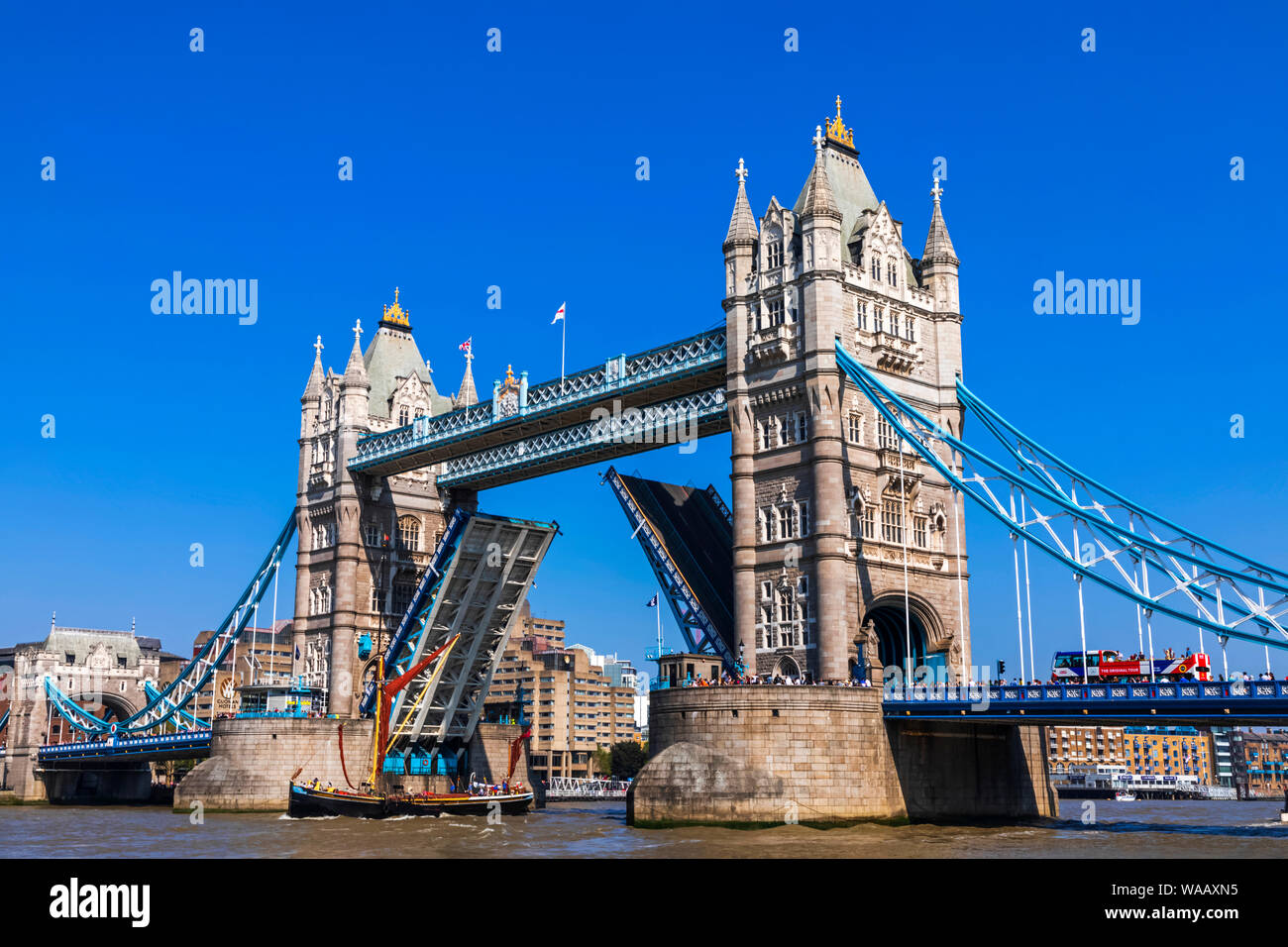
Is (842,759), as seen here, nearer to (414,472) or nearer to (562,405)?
(562,405)

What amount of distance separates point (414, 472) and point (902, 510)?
127 ft

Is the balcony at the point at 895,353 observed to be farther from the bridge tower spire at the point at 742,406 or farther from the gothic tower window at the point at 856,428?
the bridge tower spire at the point at 742,406

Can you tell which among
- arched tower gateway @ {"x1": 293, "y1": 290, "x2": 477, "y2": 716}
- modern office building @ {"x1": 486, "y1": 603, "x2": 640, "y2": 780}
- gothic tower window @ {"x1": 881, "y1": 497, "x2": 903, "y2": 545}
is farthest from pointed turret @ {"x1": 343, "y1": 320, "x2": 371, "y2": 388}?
modern office building @ {"x1": 486, "y1": 603, "x2": 640, "y2": 780}

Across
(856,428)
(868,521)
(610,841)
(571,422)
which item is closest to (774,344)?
(856,428)

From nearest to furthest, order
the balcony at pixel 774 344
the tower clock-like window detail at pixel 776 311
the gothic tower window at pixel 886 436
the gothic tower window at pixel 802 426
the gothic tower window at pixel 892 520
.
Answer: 1. the gothic tower window at pixel 802 426
2. the balcony at pixel 774 344
3. the gothic tower window at pixel 892 520
4. the gothic tower window at pixel 886 436
5. the tower clock-like window detail at pixel 776 311

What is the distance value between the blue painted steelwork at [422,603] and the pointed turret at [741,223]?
58.8 ft

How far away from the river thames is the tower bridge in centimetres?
273

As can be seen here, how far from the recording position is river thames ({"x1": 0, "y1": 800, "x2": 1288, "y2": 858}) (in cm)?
3931

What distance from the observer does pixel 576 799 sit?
115625mm

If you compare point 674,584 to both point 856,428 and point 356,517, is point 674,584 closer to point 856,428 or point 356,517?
point 856,428

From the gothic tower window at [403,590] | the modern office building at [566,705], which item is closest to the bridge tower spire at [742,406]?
the gothic tower window at [403,590]

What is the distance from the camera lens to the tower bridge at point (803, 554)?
47.8 meters
